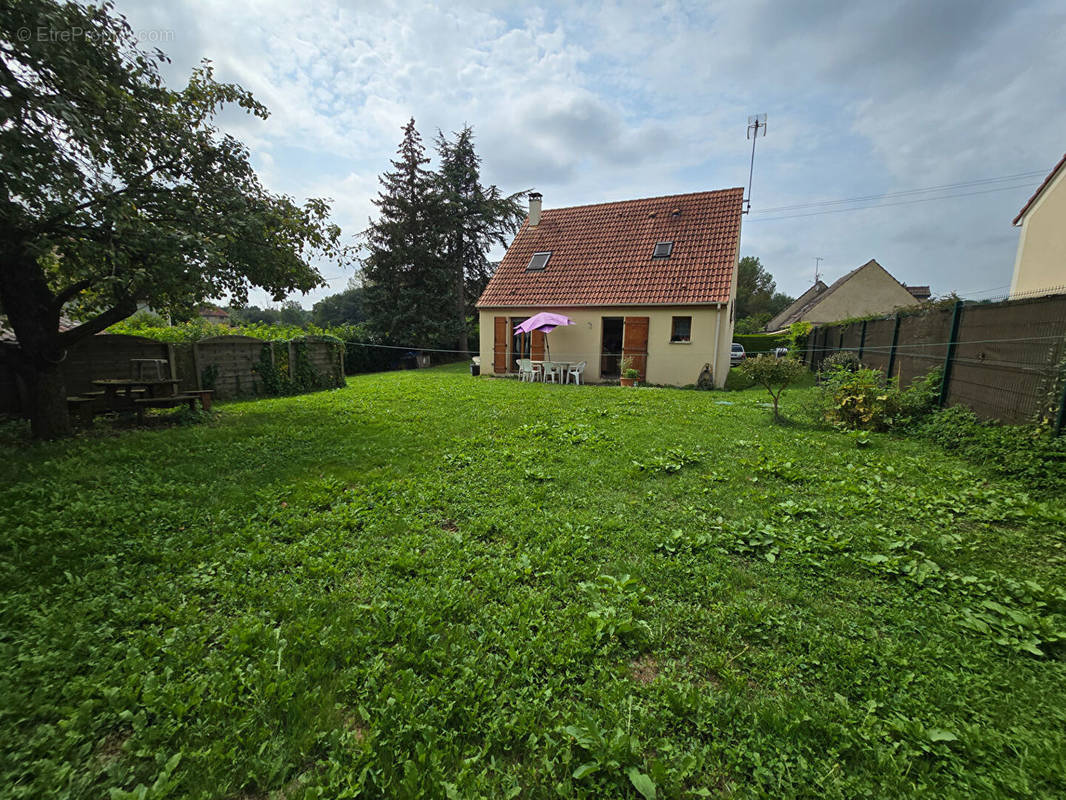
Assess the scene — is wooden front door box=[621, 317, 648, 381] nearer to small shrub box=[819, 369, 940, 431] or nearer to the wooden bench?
small shrub box=[819, 369, 940, 431]

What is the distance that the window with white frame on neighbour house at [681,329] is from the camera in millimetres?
13258

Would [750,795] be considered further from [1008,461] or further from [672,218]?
[672,218]

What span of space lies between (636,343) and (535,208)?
26.6ft

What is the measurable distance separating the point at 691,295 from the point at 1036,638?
38.8 feet

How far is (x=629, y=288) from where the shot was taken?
13.9 meters

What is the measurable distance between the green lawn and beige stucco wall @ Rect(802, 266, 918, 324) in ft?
92.1

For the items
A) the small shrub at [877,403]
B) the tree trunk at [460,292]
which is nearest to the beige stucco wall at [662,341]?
the small shrub at [877,403]

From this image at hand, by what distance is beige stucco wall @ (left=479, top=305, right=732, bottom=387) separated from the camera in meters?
12.9

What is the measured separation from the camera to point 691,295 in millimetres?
12938

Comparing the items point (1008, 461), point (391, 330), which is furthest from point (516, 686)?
point (391, 330)

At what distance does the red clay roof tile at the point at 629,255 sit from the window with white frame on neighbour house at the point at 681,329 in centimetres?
Answer: 67

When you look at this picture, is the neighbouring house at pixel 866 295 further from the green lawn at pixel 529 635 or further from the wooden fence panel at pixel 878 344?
the green lawn at pixel 529 635

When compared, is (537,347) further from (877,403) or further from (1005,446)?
(1005,446)

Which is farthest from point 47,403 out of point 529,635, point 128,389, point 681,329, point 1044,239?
point 1044,239
